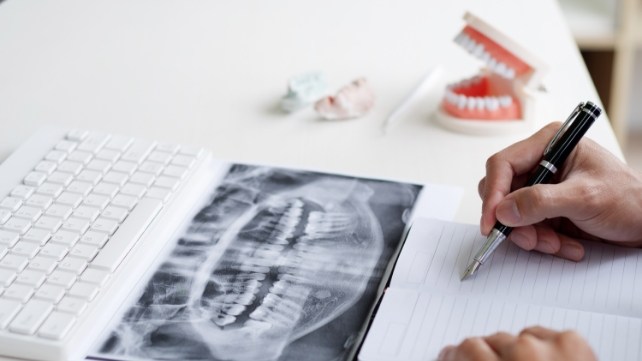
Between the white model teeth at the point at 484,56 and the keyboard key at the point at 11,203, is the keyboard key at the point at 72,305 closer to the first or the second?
the keyboard key at the point at 11,203

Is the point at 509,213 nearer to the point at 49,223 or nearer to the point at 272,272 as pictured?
the point at 272,272

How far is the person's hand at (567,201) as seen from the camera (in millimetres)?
810

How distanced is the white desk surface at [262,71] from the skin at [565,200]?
0.08 meters

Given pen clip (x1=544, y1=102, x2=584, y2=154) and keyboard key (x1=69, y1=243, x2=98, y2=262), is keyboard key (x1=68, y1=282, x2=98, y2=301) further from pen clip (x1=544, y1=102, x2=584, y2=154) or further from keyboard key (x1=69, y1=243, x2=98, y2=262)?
pen clip (x1=544, y1=102, x2=584, y2=154)

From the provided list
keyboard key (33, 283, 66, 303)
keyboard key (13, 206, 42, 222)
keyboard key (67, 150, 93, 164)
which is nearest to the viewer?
keyboard key (33, 283, 66, 303)

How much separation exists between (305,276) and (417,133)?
1.08 feet

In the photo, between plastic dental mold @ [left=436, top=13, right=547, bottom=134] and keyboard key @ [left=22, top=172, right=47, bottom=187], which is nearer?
keyboard key @ [left=22, top=172, right=47, bottom=187]

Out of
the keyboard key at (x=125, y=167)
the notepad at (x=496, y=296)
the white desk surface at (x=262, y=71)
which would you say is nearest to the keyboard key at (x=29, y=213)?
the keyboard key at (x=125, y=167)

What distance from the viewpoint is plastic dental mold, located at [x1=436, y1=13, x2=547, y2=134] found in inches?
42.4

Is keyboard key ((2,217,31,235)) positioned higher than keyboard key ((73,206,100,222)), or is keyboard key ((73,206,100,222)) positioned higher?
keyboard key ((73,206,100,222))

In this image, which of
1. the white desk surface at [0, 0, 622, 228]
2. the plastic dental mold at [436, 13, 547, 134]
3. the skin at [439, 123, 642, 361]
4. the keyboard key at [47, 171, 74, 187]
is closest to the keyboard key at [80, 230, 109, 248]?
the keyboard key at [47, 171, 74, 187]

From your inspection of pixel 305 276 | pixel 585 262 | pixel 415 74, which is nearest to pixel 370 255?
pixel 305 276

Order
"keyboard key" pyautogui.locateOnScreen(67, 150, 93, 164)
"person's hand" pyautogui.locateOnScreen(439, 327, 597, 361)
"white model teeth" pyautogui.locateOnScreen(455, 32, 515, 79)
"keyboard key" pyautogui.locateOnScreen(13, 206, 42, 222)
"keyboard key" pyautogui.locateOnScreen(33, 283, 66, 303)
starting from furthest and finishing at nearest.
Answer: "white model teeth" pyautogui.locateOnScreen(455, 32, 515, 79)
"keyboard key" pyautogui.locateOnScreen(67, 150, 93, 164)
"keyboard key" pyautogui.locateOnScreen(13, 206, 42, 222)
"keyboard key" pyautogui.locateOnScreen(33, 283, 66, 303)
"person's hand" pyautogui.locateOnScreen(439, 327, 597, 361)

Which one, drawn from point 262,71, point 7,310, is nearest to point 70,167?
point 7,310
